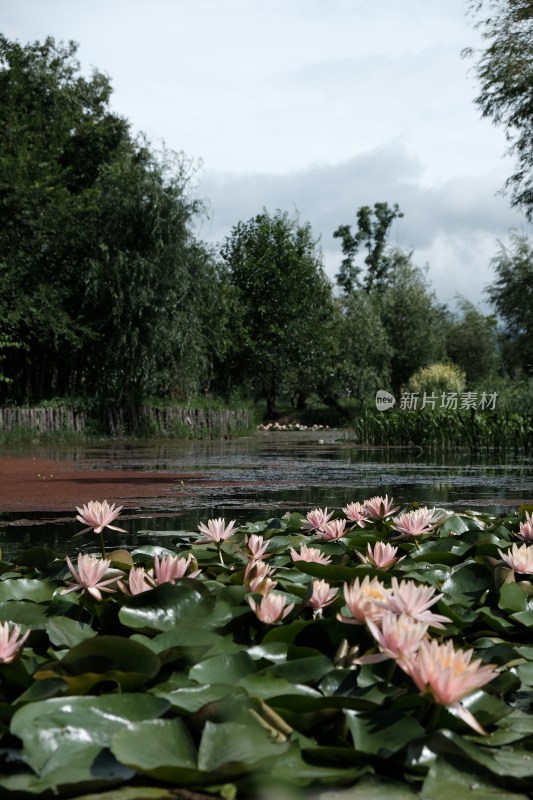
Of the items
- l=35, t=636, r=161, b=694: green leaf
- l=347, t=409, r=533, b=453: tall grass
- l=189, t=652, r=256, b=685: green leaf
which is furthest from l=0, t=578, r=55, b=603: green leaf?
l=347, t=409, r=533, b=453: tall grass

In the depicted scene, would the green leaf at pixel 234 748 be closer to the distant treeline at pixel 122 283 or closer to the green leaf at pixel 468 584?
the green leaf at pixel 468 584

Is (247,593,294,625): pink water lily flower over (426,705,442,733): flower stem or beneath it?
over

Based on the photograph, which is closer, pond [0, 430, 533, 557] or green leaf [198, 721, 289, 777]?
green leaf [198, 721, 289, 777]

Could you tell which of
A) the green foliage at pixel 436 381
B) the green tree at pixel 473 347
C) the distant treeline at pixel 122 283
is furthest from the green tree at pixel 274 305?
the green tree at pixel 473 347

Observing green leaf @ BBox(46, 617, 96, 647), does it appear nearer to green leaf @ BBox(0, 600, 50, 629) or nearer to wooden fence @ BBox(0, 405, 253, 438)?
green leaf @ BBox(0, 600, 50, 629)

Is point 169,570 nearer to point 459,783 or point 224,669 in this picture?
point 224,669

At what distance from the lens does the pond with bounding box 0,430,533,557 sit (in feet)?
15.5

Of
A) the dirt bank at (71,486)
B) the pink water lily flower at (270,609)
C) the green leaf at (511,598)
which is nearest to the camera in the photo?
the pink water lily flower at (270,609)

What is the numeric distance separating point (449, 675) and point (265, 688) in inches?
14.2

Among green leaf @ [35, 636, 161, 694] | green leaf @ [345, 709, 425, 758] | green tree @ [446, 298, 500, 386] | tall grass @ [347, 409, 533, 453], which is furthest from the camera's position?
green tree @ [446, 298, 500, 386]

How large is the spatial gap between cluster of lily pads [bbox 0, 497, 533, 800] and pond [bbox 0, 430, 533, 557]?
2.11 meters

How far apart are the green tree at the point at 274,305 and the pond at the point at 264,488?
17.2 m

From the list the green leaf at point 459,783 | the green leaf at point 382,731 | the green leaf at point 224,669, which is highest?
the green leaf at point 224,669

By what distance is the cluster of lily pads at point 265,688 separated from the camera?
1197mm
